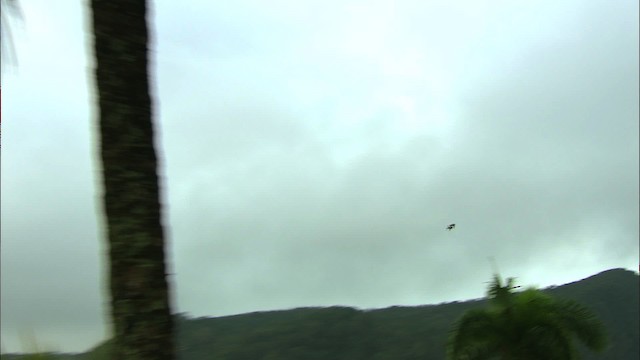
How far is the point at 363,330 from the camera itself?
65750 millimetres

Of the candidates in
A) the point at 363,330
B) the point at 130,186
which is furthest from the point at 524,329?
the point at 363,330

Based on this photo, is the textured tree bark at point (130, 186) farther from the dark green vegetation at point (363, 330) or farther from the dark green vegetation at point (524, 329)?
the dark green vegetation at point (363, 330)

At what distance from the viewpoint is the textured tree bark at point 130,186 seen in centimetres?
482

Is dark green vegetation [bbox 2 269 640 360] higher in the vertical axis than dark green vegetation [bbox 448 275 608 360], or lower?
higher

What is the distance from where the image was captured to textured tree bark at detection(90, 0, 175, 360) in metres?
4.82

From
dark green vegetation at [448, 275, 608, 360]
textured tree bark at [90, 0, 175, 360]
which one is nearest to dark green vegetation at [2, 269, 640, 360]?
dark green vegetation at [448, 275, 608, 360]

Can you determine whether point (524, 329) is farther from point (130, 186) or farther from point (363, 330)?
point (363, 330)

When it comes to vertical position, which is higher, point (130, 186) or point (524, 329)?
point (524, 329)

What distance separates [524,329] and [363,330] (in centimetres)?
4102

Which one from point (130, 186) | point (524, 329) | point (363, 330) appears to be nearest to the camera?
point (130, 186)

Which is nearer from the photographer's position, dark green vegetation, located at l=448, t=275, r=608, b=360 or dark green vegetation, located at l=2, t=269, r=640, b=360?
dark green vegetation, located at l=448, t=275, r=608, b=360

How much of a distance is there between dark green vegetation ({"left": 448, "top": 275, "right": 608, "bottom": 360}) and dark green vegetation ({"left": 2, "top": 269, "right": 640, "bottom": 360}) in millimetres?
22486

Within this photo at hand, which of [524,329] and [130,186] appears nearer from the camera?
[130,186]

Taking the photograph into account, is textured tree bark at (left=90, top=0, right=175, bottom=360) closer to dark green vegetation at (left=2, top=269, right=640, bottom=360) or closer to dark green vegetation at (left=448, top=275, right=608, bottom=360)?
dark green vegetation at (left=448, top=275, right=608, bottom=360)
